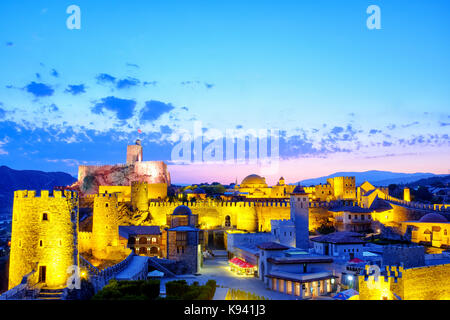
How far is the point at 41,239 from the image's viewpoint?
48.6ft

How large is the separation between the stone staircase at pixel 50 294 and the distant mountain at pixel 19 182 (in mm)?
76202

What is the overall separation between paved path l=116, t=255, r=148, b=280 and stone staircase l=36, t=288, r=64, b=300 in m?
3.67

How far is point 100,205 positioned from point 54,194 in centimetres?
872

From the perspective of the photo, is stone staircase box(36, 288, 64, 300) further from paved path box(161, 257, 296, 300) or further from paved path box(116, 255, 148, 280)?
paved path box(161, 257, 296, 300)

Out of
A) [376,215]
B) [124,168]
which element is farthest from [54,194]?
[124,168]

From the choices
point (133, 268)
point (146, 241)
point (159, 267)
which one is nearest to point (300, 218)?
point (146, 241)

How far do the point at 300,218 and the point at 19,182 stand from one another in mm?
78633

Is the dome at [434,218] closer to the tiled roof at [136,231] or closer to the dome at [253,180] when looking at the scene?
the tiled roof at [136,231]

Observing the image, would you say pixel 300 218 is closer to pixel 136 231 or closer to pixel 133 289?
pixel 136 231

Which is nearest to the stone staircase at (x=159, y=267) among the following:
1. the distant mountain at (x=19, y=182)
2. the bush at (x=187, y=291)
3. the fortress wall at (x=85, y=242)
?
the fortress wall at (x=85, y=242)

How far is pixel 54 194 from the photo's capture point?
1507 cm
